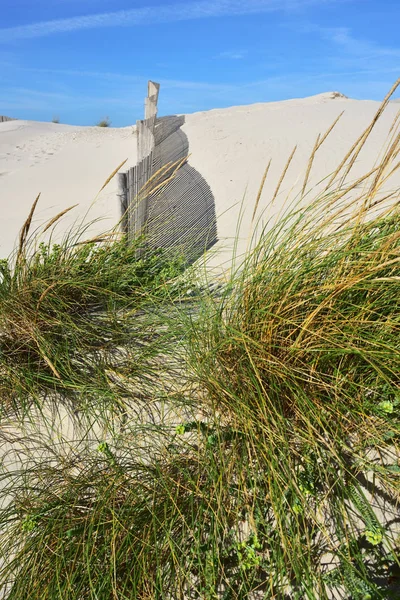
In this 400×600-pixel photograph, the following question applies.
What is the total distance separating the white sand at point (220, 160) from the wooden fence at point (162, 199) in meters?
0.23

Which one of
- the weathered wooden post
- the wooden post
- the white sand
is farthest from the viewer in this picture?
the white sand

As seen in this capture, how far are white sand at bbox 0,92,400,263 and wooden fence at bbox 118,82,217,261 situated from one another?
23 cm

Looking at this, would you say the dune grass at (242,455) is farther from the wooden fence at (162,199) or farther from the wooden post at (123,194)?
the wooden post at (123,194)

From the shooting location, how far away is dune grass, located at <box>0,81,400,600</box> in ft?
5.59

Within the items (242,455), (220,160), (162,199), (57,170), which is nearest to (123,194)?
(162,199)

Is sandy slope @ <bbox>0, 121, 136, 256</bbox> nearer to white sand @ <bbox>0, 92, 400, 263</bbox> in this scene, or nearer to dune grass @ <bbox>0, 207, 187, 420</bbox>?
white sand @ <bbox>0, 92, 400, 263</bbox>

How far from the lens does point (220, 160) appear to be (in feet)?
23.2

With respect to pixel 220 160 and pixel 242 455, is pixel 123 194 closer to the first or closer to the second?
A: pixel 242 455

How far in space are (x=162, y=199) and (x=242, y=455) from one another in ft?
10.2

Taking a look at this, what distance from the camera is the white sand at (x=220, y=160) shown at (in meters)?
5.82

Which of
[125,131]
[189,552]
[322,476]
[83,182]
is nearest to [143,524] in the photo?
[189,552]

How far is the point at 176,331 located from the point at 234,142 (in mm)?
5810

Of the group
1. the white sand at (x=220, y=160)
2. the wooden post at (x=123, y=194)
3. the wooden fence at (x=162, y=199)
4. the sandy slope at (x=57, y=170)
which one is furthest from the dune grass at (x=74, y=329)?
the sandy slope at (x=57, y=170)

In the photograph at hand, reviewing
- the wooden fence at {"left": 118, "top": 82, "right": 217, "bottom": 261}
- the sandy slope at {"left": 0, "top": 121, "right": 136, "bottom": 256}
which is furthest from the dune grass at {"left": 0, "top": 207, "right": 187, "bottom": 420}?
the sandy slope at {"left": 0, "top": 121, "right": 136, "bottom": 256}
